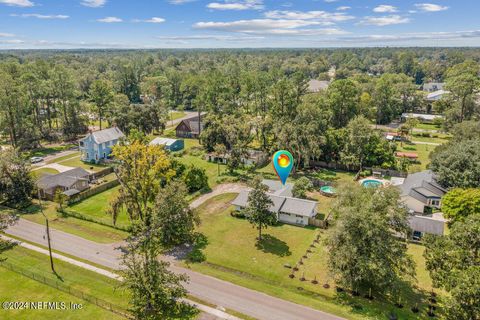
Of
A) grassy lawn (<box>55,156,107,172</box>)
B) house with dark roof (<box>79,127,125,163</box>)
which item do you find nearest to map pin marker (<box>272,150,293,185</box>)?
house with dark roof (<box>79,127,125,163</box>)

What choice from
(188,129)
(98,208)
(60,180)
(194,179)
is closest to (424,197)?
(194,179)

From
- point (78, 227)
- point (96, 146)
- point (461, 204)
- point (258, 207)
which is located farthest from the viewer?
point (96, 146)

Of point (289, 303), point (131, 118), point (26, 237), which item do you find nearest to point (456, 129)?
point (289, 303)

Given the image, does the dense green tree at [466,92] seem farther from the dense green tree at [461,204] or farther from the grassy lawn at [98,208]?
A: the grassy lawn at [98,208]

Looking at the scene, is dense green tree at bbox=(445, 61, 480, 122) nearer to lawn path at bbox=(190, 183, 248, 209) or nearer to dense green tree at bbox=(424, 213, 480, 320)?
lawn path at bbox=(190, 183, 248, 209)

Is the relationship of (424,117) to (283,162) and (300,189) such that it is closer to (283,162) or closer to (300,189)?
(300,189)

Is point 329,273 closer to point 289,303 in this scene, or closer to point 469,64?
point 289,303
